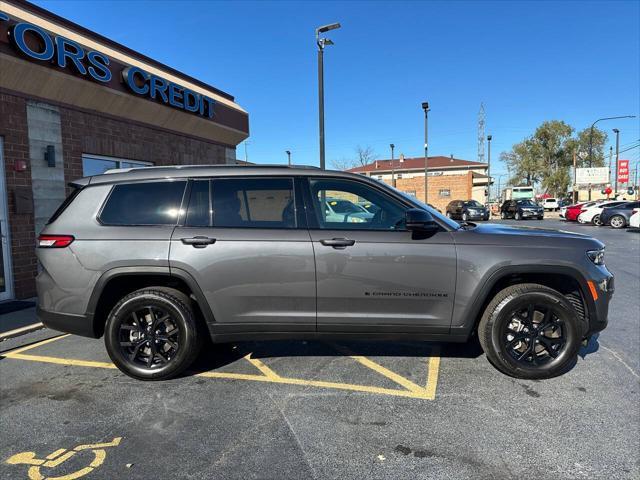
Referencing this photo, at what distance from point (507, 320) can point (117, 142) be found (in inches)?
313

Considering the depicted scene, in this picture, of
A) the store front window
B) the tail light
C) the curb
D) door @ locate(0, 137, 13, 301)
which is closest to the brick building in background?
the store front window

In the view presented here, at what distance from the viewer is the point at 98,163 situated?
27.2 feet

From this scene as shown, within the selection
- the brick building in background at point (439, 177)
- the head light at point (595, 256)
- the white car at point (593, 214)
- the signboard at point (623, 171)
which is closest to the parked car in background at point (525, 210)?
the white car at point (593, 214)

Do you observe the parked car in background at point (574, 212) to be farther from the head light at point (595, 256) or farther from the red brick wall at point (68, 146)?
the head light at point (595, 256)

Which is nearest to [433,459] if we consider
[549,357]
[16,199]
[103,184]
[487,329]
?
[487,329]

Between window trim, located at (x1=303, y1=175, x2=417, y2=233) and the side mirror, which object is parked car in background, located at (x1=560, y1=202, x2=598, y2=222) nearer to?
window trim, located at (x1=303, y1=175, x2=417, y2=233)

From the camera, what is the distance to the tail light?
370cm

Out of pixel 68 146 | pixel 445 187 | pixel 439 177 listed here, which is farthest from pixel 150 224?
pixel 445 187

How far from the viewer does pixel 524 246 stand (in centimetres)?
354

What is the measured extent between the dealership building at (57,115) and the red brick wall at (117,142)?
0.02 metres

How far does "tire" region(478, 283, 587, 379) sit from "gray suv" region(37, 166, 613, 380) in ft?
0.04

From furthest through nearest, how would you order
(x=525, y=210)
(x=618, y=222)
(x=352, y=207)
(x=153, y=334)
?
(x=525, y=210), (x=618, y=222), (x=352, y=207), (x=153, y=334)

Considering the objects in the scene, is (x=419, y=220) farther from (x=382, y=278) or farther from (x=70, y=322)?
(x=70, y=322)

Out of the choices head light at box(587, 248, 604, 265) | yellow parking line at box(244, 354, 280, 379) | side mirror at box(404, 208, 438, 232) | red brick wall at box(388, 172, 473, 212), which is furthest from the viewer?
red brick wall at box(388, 172, 473, 212)
